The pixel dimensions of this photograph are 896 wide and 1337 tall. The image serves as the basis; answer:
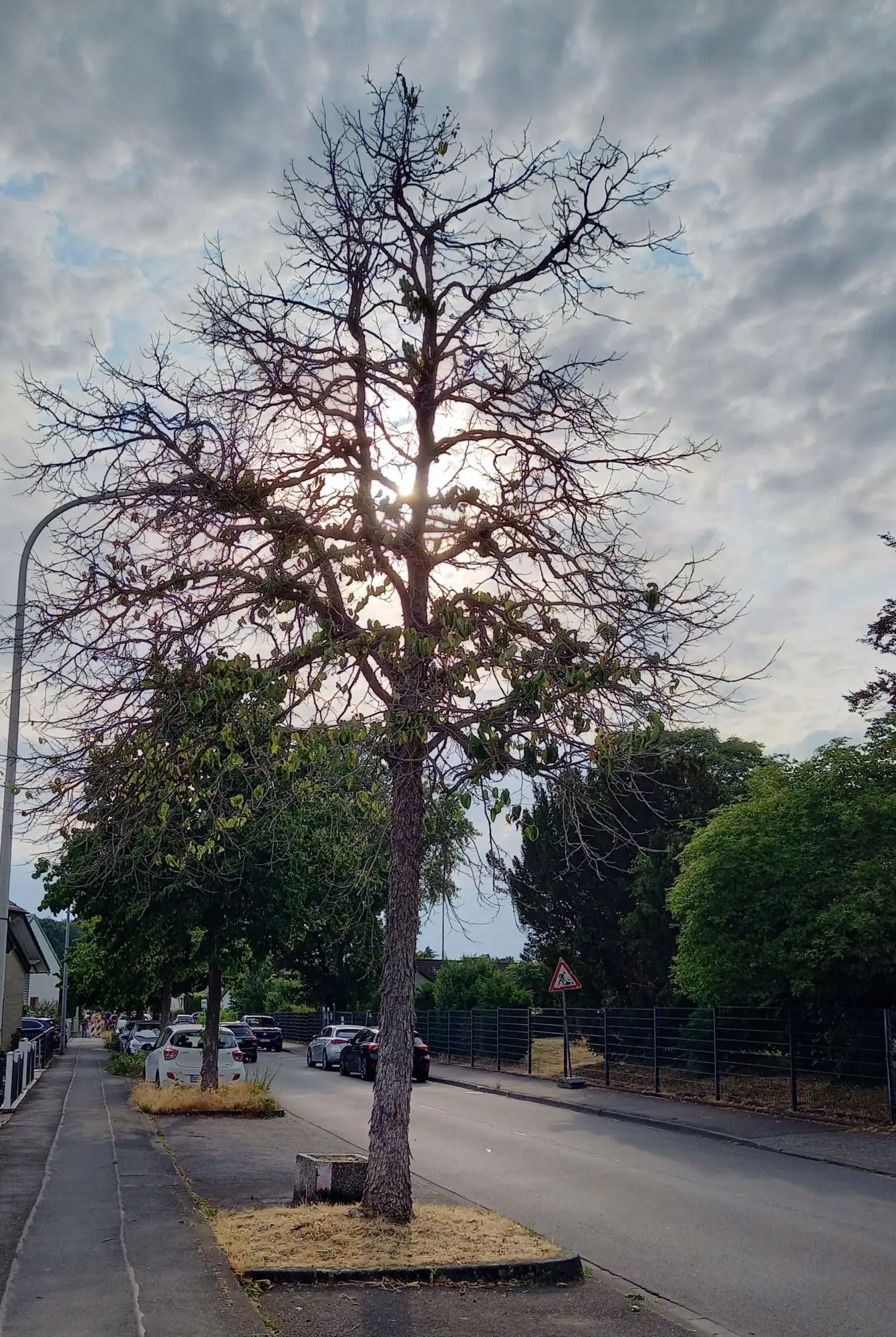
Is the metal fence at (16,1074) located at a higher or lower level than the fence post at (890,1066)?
lower

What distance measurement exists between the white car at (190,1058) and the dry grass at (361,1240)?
54.1 feet

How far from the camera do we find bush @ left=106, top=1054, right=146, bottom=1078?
117ft

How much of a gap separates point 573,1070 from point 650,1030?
18.2 ft

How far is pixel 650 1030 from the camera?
27.7 metres

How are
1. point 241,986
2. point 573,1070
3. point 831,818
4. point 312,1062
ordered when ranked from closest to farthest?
point 831,818
point 573,1070
point 312,1062
point 241,986

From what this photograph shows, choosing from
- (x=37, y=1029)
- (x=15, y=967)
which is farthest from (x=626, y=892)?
(x=37, y=1029)

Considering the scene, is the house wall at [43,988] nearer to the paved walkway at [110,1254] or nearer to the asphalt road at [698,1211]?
the asphalt road at [698,1211]

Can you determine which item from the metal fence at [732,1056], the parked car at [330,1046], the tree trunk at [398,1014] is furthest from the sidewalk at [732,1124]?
the parked car at [330,1046]

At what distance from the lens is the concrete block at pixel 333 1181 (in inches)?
388

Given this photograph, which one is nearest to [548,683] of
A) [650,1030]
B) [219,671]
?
[219,671]

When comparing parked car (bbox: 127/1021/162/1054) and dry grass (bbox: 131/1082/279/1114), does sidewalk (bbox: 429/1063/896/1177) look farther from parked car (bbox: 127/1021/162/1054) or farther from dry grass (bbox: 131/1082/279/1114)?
parked car (bbox: 127/1021/162/1054)

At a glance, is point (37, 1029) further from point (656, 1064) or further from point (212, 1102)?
point (656, 1064)

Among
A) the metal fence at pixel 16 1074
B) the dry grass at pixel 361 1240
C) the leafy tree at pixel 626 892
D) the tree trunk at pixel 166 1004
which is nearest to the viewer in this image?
the dry grass at pixel 361 1240

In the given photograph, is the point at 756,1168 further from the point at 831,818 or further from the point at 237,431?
the point at 237,431
